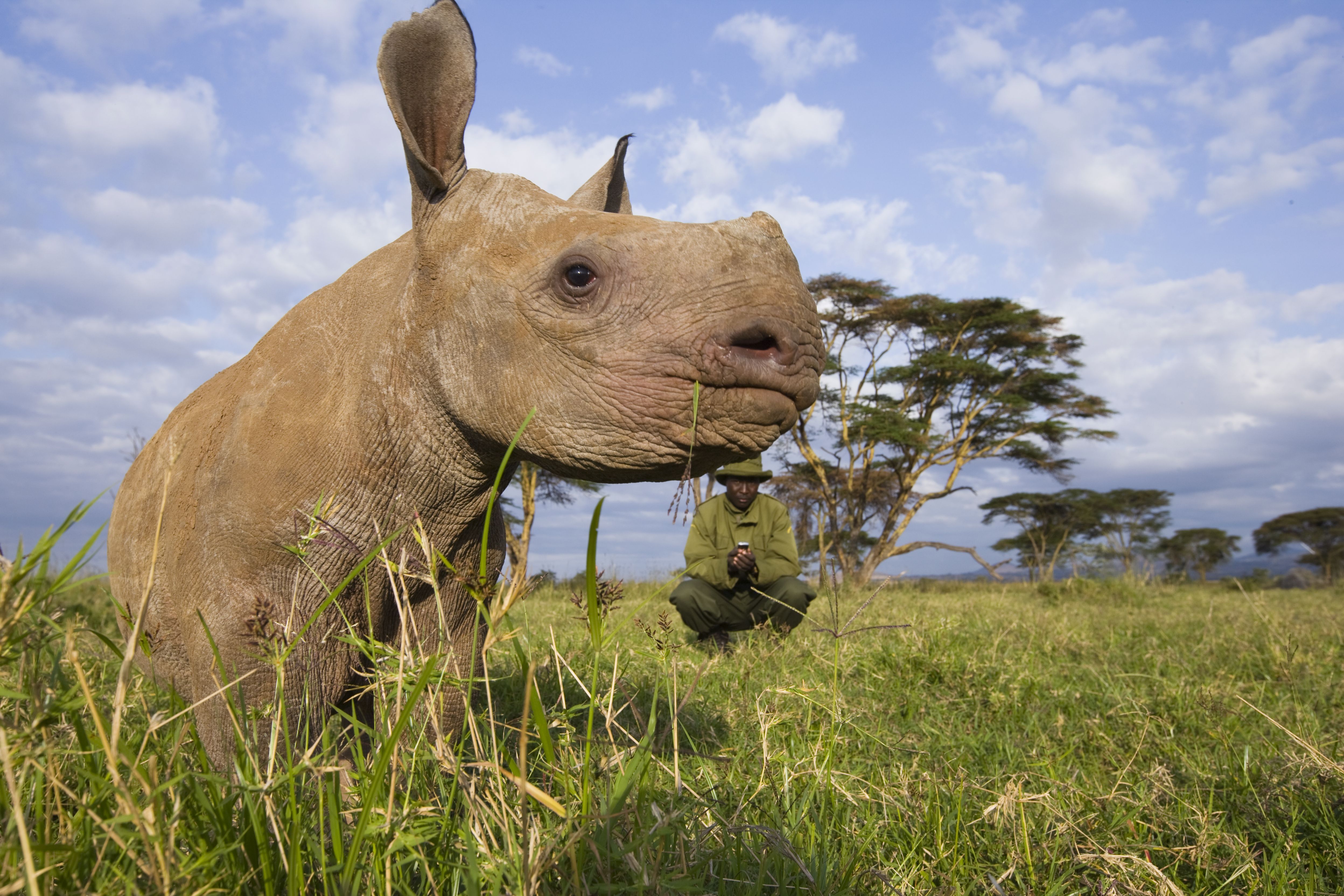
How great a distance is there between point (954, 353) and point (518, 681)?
2121 cm

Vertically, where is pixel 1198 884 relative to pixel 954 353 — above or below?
below

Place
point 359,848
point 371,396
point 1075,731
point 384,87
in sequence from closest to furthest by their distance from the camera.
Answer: point 359,848, point 384,87, point 371,396, point 1075,731

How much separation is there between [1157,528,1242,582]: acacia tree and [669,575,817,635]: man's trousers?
3095 cm

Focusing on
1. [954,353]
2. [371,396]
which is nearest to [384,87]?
[371,396]

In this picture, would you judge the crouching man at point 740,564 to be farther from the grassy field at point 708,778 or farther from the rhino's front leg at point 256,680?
the rhino's front leg at point 256,680

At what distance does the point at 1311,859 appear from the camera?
2.28m

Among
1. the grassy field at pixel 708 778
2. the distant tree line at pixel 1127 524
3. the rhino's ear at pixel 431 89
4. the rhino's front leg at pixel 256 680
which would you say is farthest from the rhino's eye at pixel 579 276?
the distant tree line at pixel 1127 524

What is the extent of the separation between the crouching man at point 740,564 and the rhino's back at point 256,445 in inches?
169

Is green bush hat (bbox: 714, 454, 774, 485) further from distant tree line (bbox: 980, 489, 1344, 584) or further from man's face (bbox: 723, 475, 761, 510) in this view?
distant tree line (bbox: 980, 489, 1344, 584)

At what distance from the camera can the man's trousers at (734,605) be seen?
691 centimetres

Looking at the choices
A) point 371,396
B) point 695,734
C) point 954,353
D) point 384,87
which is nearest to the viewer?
point 384,87

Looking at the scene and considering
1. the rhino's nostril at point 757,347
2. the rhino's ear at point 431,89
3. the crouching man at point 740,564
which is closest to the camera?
the rhino's nostril at point 757,347

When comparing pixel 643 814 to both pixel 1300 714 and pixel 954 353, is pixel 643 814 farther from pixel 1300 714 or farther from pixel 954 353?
pixel 954 353

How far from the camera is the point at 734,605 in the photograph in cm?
711
